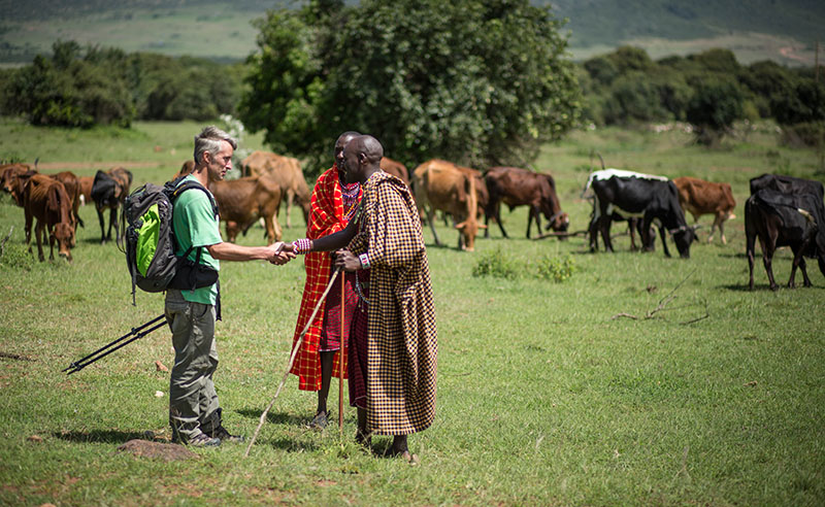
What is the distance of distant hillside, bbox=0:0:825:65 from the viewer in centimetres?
2067

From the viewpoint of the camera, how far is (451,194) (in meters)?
17.3

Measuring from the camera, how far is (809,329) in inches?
384

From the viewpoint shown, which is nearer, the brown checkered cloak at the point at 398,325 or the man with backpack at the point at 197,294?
the man with backpack at the point at 197,294

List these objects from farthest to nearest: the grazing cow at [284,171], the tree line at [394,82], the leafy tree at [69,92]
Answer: the tree line at [394,82] < the leafy tree at [69,92] < the grazing cow at [284,171]

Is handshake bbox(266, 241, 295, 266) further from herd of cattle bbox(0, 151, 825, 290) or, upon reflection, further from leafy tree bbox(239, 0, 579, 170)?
leafy tree bbox(239, 0, 579, 170)

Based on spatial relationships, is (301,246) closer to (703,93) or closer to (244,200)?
(244,200)

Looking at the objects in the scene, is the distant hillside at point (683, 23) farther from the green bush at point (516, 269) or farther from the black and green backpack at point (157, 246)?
the black and green backpack at point (157, 246)

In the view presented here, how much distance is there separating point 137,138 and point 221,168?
3454 cm

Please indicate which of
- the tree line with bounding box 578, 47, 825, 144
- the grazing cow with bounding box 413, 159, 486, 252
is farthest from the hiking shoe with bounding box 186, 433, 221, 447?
the tree line with bounding box 578, 47, 825, 144

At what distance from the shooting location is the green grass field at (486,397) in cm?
473

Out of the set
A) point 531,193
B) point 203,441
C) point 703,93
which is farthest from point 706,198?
point 703,93

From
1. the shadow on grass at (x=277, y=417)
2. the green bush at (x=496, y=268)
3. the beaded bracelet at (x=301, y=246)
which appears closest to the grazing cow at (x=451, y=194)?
the green bush at (x=496, y=268)

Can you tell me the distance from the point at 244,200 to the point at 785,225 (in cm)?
957

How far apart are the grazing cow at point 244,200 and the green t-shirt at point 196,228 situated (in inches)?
344
